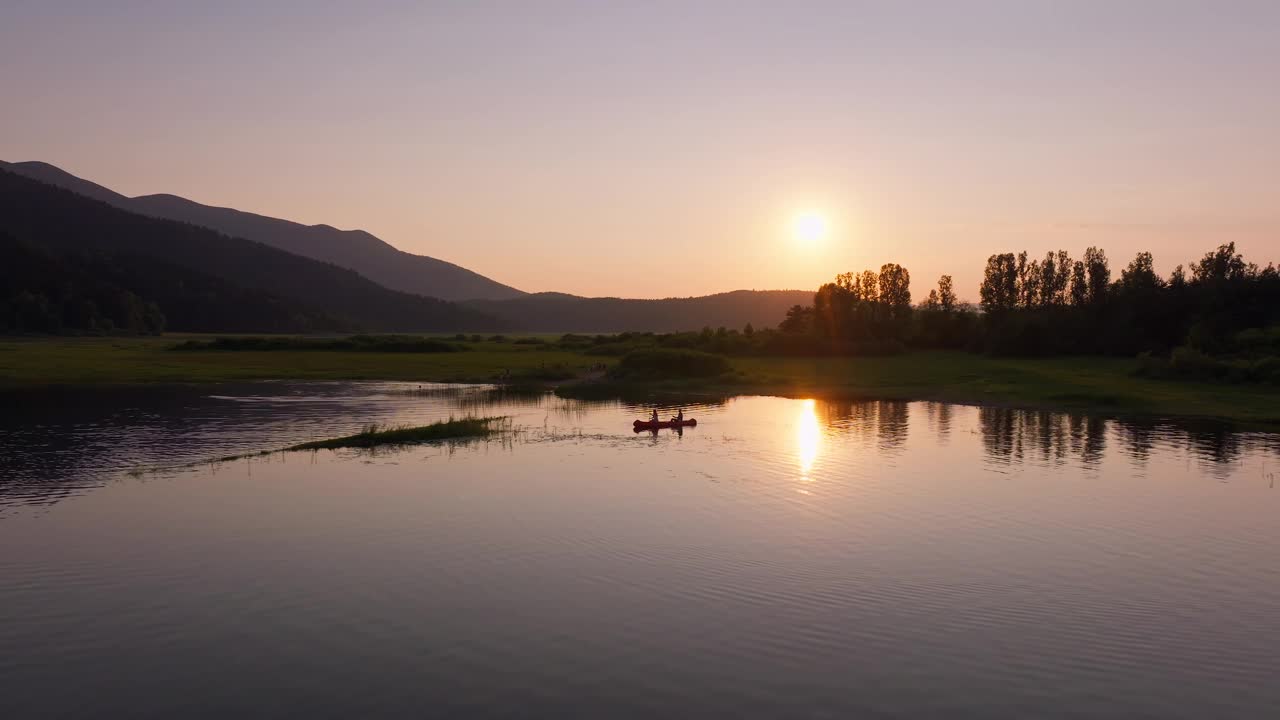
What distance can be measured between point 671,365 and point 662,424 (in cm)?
3884

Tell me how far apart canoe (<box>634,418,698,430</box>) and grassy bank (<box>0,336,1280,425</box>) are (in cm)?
2301

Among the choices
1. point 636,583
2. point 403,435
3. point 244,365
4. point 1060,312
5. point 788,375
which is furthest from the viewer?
point 1060,312

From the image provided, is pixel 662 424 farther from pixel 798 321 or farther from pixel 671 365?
pixel 798 321

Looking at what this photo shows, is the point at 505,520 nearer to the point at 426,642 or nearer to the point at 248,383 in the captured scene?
the point at 426,642

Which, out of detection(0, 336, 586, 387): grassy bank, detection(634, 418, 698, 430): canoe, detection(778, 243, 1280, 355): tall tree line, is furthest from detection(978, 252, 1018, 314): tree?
detection(634, 418, 698, 430): canoe

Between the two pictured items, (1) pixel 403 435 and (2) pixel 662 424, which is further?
(2) pixel 662 424

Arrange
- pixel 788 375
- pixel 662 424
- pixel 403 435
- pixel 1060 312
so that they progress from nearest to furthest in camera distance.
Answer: pixel 403 435, pixel 662 424, pixel 788 375, pixel 1060 312

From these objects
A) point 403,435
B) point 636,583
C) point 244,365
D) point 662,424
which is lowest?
point 636,583

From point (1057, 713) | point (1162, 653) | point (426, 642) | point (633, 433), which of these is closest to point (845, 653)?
point (1057, 713)

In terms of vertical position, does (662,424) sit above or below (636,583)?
above

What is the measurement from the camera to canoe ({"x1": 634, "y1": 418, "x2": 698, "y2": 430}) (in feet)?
148

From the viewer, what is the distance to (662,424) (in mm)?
46125

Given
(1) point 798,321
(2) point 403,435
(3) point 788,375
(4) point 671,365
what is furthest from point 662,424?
(1) point 798,321

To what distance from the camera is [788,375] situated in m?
87.2
